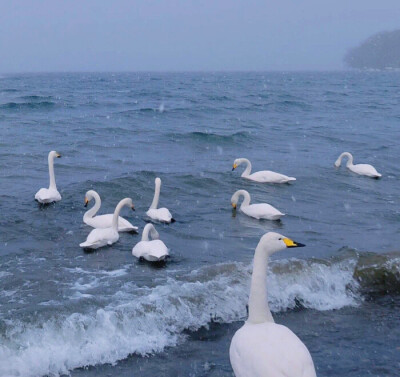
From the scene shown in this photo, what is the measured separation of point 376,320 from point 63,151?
47.4ft

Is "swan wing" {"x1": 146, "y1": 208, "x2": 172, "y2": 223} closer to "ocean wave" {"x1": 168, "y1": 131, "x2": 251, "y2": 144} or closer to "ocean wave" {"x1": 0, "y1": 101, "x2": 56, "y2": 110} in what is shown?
"ocean wave" {"x1": 168, "y1": 131, "x2": 251, "y2": 144}

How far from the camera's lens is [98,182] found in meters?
16.0

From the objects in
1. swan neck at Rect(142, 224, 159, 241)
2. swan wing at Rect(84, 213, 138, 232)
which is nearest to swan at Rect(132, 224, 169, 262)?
swan neck at Rect(142, 224, 159, 241)

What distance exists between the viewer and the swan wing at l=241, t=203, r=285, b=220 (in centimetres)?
1357

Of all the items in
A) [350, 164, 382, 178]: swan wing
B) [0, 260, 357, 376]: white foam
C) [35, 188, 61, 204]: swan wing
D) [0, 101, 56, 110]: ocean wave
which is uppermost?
[35, 188, 61, 204]: swan wing

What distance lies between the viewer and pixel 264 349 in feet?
18.1

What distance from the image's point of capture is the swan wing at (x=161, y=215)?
42.1ft

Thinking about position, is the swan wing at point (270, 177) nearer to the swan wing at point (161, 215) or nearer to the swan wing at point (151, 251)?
the swan wing at point (161, 215)

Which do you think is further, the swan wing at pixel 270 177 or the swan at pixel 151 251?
the swan wing at pixel 270 177

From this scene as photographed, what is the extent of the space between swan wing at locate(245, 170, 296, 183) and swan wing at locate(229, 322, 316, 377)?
1151cm

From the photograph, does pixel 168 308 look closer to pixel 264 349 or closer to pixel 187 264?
pixel 187 264

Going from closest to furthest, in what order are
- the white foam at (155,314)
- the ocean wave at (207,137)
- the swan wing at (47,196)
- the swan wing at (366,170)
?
1. the white foam at (155,314)
2. the swan wing at (47,196)
3. the swan wing at (366,170)
4. the ocean wave at (207,137)

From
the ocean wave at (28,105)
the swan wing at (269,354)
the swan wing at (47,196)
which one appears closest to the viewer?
the swan wing at (269,354)

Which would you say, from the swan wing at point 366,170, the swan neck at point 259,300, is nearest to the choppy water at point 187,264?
the swan wing at point 366,170
